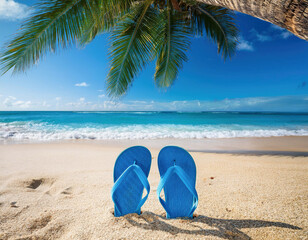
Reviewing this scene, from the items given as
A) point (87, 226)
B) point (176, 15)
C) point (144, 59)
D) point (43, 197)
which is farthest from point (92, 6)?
point (87, 226)

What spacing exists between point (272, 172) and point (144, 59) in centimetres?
297

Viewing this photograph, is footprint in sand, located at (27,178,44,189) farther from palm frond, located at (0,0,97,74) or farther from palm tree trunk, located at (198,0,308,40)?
palm tree trunk, located at (198,0,308,40)

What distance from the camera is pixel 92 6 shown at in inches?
85.7

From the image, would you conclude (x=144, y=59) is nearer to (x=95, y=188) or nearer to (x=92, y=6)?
(x=92, y=6)

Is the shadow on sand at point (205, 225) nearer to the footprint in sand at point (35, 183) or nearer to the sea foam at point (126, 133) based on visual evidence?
the footprint in sand at point (35, 183)

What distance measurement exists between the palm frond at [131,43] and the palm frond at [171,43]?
0.34 meters

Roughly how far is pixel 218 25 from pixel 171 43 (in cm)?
116

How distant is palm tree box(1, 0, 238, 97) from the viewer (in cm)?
199

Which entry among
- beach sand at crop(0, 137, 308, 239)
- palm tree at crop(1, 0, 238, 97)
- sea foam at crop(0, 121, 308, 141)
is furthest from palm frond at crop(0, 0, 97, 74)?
sea foam at crop(0, 121, 308, 141)

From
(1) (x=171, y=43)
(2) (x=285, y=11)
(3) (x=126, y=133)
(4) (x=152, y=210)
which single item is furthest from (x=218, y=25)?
(3) (x=126, y=133)

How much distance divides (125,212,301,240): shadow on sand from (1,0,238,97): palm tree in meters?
2.17

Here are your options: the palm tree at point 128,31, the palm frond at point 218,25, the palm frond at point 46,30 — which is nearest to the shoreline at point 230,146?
the palm tree at point 128,31

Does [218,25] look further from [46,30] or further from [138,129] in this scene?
[138,129]

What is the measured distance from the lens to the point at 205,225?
1040 millimetres
